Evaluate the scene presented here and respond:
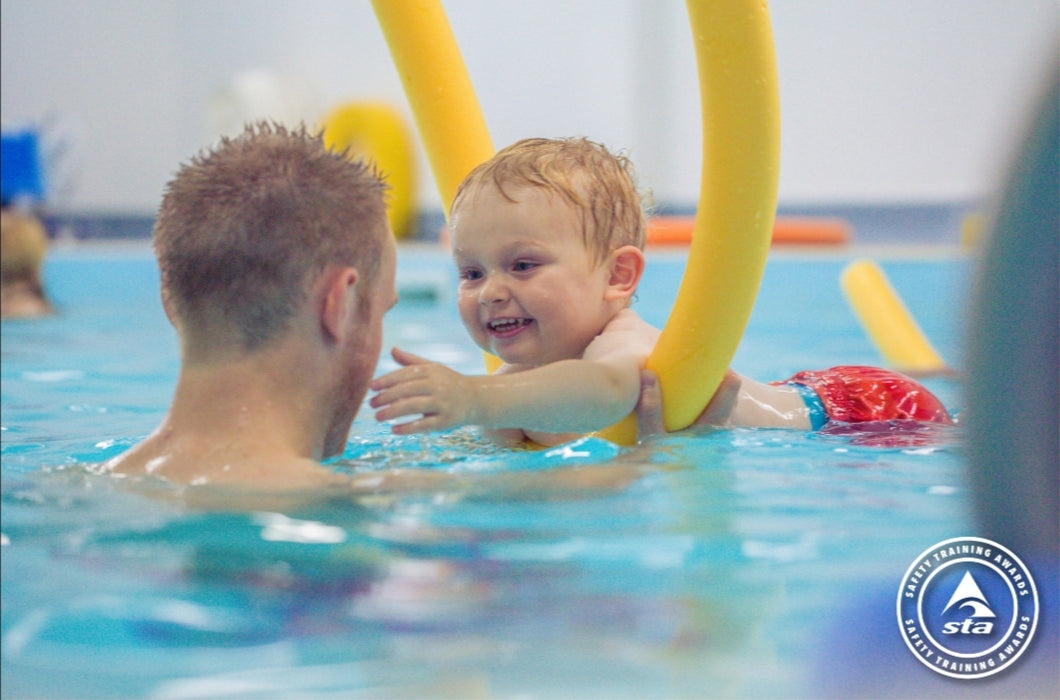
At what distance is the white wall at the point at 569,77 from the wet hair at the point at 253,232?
772 cm

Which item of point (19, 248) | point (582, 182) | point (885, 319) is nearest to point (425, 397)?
point (582, 182)

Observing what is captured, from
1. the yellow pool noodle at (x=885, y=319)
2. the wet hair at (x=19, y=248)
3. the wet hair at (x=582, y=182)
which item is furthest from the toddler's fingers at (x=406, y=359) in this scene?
the wet hair at (x=19, y=248)

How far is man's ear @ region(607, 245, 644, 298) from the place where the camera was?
2.31 m

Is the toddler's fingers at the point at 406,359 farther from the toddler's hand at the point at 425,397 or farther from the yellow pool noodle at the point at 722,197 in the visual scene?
the yellow pool noodle at the point at 722,197

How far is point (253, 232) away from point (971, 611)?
98 centimetres

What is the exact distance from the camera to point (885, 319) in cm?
359

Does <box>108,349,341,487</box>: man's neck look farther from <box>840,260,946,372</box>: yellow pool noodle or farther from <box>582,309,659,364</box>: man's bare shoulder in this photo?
<box>840,260,946,372</box>: yellow pool noodle

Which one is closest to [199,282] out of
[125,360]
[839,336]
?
[125,360]

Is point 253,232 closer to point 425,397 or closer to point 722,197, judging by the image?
point 425,397

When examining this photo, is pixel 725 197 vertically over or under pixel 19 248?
over

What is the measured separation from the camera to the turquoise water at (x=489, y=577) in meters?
1.19

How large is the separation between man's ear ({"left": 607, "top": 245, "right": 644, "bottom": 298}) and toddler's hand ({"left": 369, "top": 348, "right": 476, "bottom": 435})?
0.62 m

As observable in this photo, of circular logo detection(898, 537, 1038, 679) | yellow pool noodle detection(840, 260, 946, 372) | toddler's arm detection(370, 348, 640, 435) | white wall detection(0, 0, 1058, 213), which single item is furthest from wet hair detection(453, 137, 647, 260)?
white wall detection(0, 0, 1058, 213)

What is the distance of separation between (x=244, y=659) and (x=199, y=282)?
0.56 m
